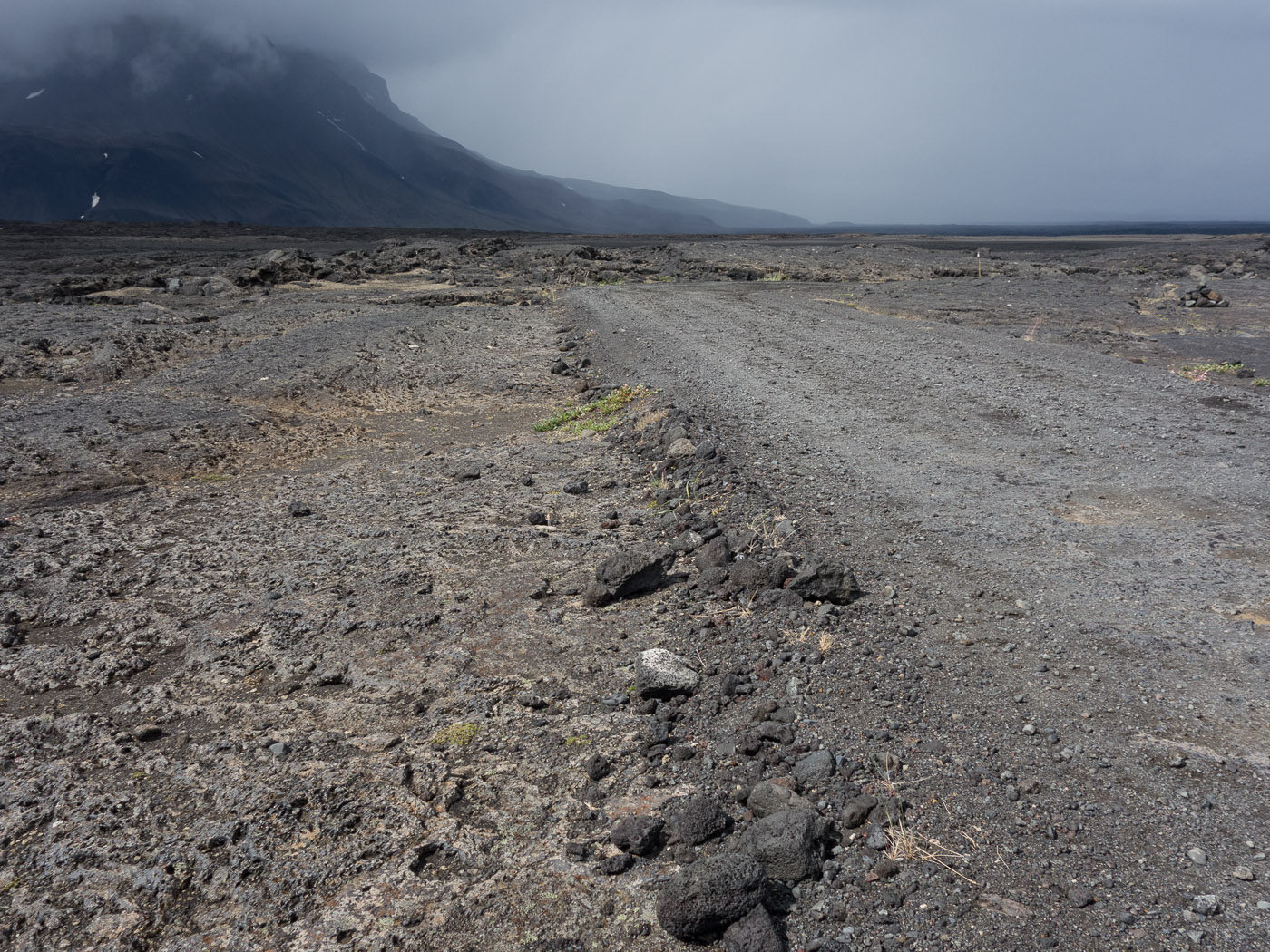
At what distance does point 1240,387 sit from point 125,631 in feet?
39.7

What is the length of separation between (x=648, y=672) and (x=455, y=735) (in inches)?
39.2

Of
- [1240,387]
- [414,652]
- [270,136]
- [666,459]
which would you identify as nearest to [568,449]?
[666,459]

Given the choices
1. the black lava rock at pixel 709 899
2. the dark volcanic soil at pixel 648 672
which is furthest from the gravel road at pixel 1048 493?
the black lava rock at pixel 709 899

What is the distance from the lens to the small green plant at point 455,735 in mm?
3467

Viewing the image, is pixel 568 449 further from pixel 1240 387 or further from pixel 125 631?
pixel 1240 387

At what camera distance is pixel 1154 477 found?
6129 millimetres

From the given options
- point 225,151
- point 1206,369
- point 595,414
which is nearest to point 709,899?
point 595,414

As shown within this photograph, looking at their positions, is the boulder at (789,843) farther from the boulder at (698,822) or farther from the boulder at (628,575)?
the boulder at (628,575)

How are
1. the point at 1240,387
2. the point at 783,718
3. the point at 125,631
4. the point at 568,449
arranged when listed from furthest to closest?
the point at 1240,387
the point at 568,449
the point at 125,631
the point at 783,718

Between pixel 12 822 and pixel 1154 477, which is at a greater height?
pixel 1154 477

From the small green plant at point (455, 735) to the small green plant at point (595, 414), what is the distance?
552 centimetres

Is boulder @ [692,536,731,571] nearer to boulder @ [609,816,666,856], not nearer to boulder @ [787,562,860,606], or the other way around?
boulder @ [787,562,860,606]

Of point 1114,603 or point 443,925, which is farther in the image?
point 1114,603

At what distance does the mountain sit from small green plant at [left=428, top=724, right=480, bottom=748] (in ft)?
424
